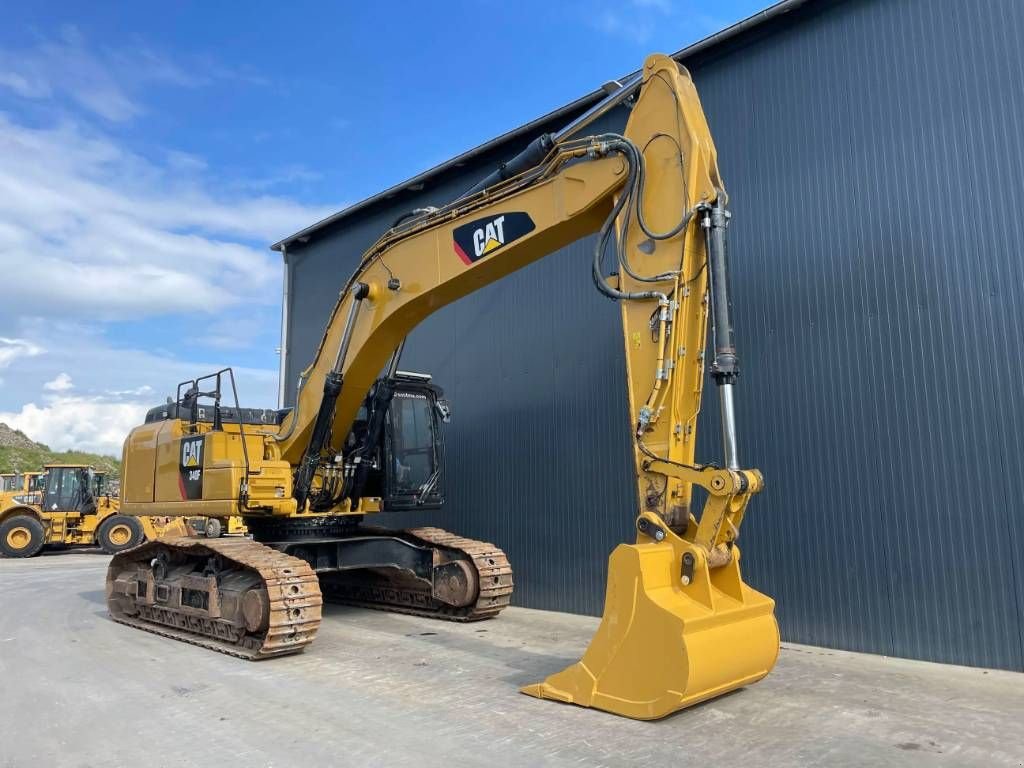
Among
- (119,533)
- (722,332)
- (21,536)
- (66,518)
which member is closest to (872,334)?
(722,332)

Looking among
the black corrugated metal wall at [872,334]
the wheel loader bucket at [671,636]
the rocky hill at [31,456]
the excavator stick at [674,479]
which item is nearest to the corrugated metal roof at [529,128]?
the black corrugated metal wall at [872,334]

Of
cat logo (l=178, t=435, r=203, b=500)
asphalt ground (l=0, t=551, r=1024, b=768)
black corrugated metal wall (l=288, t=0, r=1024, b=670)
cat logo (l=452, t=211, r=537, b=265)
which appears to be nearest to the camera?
asphalt ground (l=0, t=551, r=1024, b=768)

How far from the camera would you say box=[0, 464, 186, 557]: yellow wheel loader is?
2144 cm

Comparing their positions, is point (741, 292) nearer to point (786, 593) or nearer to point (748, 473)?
point (786, 593)

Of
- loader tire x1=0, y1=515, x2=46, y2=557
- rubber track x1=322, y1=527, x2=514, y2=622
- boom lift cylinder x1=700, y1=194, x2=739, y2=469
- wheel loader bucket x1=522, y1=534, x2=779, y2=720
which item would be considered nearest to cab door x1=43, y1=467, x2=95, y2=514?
loader tire x1=0, y1=515, x2=46, y2=557

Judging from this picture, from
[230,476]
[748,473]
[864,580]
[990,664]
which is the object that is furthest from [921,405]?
[230,476]

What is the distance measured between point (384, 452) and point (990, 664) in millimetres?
6908

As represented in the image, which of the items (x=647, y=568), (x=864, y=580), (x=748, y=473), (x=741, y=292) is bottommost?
(x=864, y=580)

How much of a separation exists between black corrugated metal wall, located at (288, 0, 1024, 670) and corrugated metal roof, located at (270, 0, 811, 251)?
0.69 ft

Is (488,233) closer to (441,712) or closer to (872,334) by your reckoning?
(872,334)

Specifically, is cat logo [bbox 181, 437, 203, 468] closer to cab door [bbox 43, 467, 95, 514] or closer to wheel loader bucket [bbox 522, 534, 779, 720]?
wheel loader bucket [bbox 522, 534, 779, 720]

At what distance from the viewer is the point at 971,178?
25.4 ft

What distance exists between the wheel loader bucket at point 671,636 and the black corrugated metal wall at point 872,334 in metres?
2.85

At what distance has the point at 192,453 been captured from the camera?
974cm
